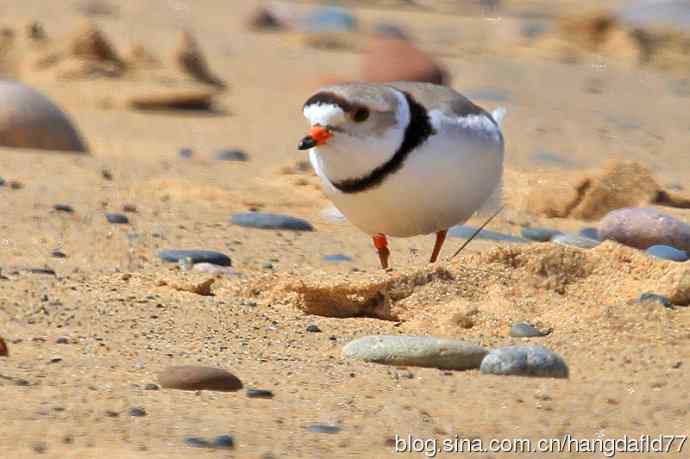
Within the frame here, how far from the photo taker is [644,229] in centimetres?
561

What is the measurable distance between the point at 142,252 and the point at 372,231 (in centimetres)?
86

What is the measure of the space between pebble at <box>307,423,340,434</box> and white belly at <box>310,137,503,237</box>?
1430mm

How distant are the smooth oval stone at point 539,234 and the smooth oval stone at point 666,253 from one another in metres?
0.72

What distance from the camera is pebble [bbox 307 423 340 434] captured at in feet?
10.7

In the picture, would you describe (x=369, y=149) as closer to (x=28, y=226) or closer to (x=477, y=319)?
(x=477, y=319)

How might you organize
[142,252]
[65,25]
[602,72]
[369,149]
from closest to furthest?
[369,149] < [142,252] < [65,25] < [602,72]

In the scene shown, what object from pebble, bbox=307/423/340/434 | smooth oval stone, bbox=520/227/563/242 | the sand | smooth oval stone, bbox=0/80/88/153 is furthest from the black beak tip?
smooth oval stone, bbox=0/80/88/153

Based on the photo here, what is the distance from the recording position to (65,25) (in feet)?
36.7

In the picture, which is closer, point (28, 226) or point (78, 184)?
point (28, 226)

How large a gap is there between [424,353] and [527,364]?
0.81ft

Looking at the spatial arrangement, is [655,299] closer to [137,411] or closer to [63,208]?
[137,411]

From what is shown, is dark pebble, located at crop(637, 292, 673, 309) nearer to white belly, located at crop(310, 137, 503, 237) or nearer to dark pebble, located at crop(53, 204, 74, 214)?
white belly, located at crop(310, 137, 503, 237)

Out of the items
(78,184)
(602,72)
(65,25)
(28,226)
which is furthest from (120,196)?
(602,72)

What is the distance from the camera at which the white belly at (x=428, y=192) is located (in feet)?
15.1
